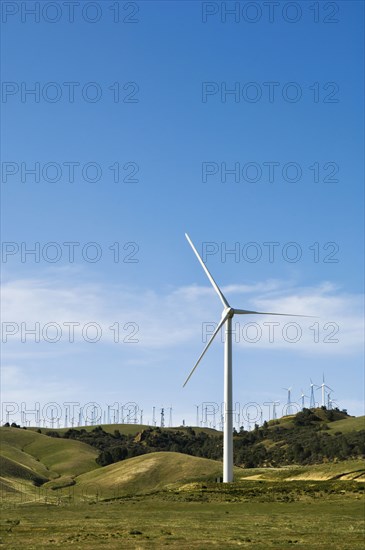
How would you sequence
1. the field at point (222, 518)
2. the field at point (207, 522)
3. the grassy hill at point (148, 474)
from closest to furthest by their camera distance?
the field at point (207, 522) → the field at point (222, 518) → the grassy hill at point (148, 474)

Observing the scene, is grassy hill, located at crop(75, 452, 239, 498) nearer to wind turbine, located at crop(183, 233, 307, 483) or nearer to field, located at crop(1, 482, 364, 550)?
wind turbine, located at crop(183, 233, 307, 483)

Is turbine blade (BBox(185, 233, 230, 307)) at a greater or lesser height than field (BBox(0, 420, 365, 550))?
greater

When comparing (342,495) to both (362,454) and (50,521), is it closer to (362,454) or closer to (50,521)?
(50,521)

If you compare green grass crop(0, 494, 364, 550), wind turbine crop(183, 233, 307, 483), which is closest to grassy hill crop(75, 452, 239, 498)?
wind turbine crop(183, 233, 307, 483)

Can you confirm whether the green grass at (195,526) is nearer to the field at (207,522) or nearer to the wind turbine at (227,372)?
the field at (207,522)

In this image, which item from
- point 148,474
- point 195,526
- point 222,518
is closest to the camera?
point 195,526

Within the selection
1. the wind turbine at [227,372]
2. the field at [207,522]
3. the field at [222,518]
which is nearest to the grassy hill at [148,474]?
the field at [222,518]

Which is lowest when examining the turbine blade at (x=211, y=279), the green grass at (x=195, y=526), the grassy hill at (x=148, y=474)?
the green grass at (x=195, y=526)

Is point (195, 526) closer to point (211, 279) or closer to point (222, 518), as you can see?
point (222, 518)

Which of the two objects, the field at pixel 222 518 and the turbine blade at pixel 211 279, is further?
the turbine blade at pixel 211 279

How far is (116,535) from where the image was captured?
54844mm

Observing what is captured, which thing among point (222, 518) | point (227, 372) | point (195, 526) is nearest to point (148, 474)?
point (227, 372)

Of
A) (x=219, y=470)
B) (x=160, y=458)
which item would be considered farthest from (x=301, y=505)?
(x=160, y=458)

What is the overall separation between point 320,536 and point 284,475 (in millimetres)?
68012
